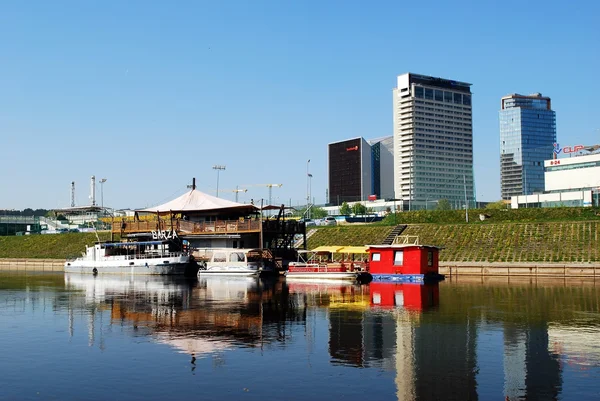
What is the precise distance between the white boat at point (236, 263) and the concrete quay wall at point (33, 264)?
36148 millimetres

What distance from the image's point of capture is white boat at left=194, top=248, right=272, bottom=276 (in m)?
64.9

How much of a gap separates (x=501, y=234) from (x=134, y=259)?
139ft

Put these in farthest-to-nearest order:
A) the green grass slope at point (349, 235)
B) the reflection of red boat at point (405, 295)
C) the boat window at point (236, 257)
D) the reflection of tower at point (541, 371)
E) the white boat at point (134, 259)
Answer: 1. the green grass slope at point (349, 235)
2. the white boat at point (134, 259)
3. the boat window at point (236, 257)
4. the reflection of red boat at point (405, 295)
5. the reflection of tower at point (541, 371)

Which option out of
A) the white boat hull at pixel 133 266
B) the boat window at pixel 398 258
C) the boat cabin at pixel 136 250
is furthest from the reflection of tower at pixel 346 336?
the boat cabin at pixel 136 250

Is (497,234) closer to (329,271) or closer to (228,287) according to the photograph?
(329,271)

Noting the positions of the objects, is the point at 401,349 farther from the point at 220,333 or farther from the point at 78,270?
the point at 78,270

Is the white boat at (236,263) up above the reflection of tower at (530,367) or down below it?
above

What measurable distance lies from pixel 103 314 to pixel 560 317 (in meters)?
24.4

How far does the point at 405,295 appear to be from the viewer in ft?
147

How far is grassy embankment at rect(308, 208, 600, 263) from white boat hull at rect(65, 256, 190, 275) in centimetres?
2268

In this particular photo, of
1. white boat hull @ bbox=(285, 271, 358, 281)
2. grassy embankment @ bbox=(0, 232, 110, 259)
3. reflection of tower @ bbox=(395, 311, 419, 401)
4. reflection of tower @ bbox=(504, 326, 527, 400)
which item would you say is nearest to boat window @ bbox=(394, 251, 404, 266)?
white boat hull @ bbox=(285, 271, 358, 281)

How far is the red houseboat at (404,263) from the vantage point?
5466cm

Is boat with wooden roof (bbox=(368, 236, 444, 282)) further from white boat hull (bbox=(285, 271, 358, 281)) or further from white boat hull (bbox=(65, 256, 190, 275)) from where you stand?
white boat hull (bbox=(65, 256, 190, 275))

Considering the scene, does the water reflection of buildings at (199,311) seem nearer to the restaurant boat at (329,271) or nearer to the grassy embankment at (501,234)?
the restaurant boat at (329,271)
